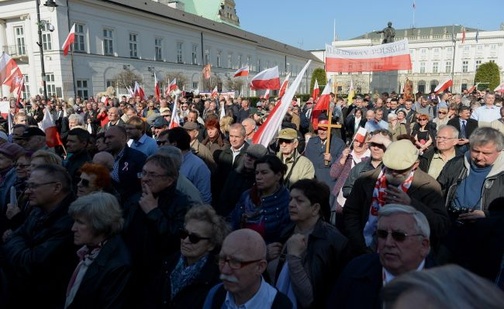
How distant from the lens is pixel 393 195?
2871 mm

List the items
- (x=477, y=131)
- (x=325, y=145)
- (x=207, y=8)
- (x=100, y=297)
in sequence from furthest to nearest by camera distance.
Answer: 1. (x=207, y=8)
2. (x=325, y=145)
3. (x=477, y=131)
4. (x=100, y=297)

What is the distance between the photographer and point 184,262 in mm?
2717

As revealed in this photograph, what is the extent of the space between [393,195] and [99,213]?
2.05 meters

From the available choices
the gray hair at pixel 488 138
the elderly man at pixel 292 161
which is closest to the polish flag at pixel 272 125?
the elderly man at pixel 292 161

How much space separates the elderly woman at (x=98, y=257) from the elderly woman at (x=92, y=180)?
0.81 meters

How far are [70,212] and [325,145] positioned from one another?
4177 mm

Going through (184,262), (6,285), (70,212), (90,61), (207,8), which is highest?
(207,8)

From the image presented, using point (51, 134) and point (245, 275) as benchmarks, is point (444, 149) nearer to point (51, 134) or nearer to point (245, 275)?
point (245, 275)

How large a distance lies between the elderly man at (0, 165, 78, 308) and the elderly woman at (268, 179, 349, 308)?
1508mm

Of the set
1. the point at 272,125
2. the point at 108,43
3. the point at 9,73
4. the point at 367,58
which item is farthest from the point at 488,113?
the point at 108,43

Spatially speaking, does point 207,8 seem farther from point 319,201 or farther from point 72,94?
point 319,201

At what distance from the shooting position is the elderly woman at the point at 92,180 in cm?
366

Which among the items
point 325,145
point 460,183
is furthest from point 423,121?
point 460,183

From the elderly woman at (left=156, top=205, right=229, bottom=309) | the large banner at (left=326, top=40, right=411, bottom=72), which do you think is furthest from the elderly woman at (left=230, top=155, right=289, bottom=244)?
the large banner at (left=326, top=40, right=411, bottom=72)
